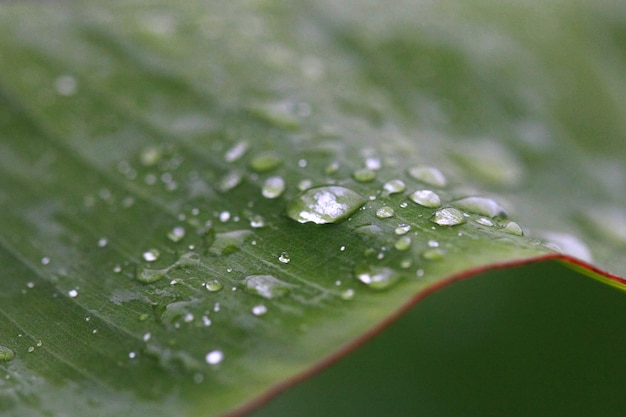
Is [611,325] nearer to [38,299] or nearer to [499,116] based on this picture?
[499,116]

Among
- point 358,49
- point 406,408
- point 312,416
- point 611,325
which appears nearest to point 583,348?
point 611,325

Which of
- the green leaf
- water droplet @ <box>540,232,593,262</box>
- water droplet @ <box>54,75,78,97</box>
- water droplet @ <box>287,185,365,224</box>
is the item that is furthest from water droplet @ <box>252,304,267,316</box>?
water droplet @ <box>54,75,78,97</box>

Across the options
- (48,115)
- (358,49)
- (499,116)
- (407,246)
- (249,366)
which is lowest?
(249,366)

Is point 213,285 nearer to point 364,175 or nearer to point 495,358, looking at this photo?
point 364,175

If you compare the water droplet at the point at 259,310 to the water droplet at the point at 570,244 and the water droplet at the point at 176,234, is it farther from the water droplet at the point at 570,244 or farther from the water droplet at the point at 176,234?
the water droplet at the point at 570,244

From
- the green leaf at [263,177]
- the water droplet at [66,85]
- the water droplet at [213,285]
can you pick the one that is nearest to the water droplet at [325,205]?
the green leaf at [263,177]

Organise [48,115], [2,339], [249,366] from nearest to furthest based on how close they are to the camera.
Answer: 1. [249,366]
2. [2,339]
3. [48,115]

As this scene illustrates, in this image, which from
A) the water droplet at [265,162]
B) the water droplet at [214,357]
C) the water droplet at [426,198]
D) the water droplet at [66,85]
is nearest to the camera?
the water droplet at [214,357]

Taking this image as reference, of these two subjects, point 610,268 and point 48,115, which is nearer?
point 610,268
